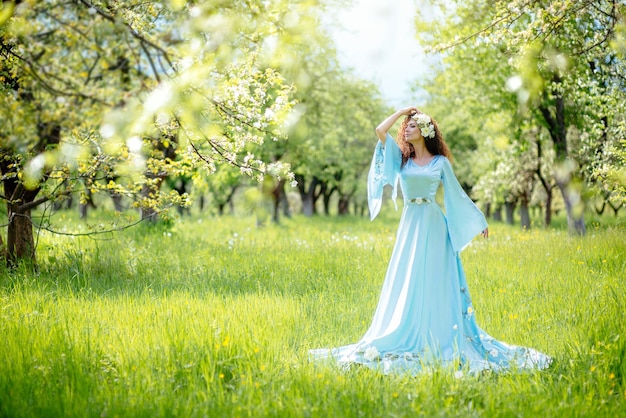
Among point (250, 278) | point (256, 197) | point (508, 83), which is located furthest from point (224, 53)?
point (256, 197)

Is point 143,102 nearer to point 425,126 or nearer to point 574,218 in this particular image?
point 425,126

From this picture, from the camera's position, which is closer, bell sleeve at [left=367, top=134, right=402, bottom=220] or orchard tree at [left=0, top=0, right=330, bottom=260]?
bell sleeve at [left=367, top=134, right=402, bottom=220]

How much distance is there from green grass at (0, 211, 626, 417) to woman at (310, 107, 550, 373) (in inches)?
19.7

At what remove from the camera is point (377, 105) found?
20922 mm

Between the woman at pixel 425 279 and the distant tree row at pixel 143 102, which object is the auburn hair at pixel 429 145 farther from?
the distant tree row at pixel 143 102

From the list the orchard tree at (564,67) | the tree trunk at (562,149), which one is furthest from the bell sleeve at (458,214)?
the tree trunk at (562,149)

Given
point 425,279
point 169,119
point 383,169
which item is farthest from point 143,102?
point 425,279

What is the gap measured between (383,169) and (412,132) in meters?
0.48

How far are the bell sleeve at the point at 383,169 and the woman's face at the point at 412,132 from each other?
18 centimetres

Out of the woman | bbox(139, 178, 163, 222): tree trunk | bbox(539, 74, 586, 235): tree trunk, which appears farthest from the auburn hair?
bbox(539, 74, 586, 235): tree trunk

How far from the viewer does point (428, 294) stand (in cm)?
562

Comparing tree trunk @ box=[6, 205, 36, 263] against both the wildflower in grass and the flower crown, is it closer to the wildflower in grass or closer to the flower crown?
the wildflower in grass

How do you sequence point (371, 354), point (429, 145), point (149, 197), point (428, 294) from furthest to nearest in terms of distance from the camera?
point (149, 197) → point (429, 145) → point (428, 294) → point (371, 354)

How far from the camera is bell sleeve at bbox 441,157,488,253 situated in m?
5.76
